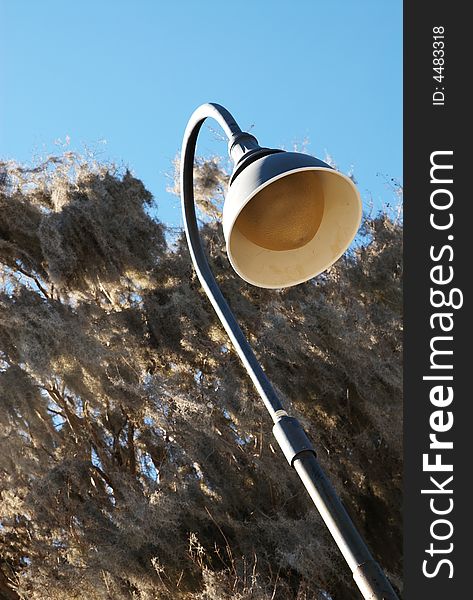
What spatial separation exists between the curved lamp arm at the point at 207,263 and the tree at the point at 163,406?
117 inches

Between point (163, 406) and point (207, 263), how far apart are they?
3571mm

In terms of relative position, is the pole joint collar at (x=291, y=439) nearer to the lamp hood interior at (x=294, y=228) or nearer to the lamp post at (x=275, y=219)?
the lamp post at (x=275, y=219)

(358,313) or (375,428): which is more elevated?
(358,313)

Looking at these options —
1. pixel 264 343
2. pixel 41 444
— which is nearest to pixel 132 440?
pixel 41 444

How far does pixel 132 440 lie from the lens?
20.6 ft

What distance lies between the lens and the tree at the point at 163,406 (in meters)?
5.08

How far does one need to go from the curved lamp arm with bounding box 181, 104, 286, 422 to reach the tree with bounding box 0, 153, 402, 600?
2.97m

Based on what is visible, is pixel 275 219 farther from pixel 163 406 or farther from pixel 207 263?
pixel 163 406

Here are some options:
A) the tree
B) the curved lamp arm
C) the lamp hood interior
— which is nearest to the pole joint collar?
the curved lamp arm

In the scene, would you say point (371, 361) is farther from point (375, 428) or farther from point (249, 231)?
point (249, 231)

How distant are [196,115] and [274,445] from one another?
362cm

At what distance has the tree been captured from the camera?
5.08 m

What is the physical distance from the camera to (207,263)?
7.03ft

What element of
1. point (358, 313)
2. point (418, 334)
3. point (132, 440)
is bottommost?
point (418, 334)
